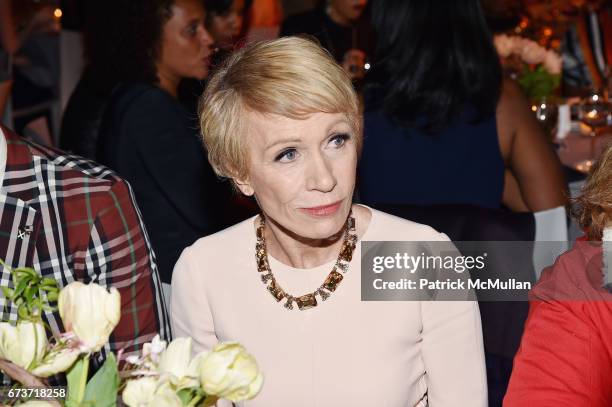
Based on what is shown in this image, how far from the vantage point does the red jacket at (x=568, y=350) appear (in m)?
1.38

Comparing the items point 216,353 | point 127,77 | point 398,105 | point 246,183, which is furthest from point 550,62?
point 216,353

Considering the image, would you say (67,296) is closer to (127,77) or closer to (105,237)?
(105,237)

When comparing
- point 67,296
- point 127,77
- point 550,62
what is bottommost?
point 67,296

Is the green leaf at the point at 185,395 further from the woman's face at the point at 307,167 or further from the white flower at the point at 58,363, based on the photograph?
the woman's face at the point at 307,167

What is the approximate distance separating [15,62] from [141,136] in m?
2.90

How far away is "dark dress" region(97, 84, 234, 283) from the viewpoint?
272 cm

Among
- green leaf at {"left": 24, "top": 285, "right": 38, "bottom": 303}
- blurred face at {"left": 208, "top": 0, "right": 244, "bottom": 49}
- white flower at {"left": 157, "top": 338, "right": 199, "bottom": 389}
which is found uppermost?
blurred face at {"left": 208, "top": 0, "right": 244, "bottom": 49}

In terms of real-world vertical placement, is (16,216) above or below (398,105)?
below

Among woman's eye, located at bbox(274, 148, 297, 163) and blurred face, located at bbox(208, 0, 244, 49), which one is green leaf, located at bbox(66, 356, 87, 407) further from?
blurred face, located at bbox(208, 0, 244, 49)

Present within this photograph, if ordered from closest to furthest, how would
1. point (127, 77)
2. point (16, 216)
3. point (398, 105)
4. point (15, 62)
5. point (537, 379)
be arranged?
point (537, 379) < point (16, 216) < point (398, 105) < point (127, 77) < point (15, 62)

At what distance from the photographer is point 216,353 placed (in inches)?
33.4

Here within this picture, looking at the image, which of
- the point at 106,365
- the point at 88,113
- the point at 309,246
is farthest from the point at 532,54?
the point at 106,365

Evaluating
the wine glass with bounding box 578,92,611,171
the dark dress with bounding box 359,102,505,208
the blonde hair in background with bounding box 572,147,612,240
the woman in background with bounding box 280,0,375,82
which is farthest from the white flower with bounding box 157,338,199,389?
the woman in background with bounding box 280,0,375,82

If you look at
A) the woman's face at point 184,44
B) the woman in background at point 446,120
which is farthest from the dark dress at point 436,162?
the woman's face at point 184,44
